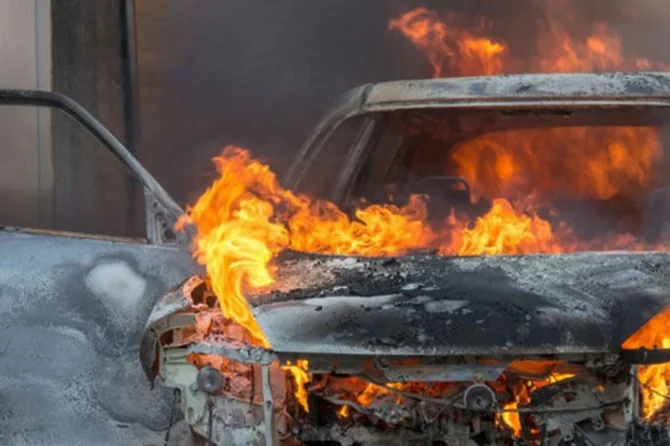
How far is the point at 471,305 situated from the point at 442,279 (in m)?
0.24

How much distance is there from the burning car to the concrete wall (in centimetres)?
362

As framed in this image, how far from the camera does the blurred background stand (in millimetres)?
7707

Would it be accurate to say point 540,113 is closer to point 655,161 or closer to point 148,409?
point 655,161

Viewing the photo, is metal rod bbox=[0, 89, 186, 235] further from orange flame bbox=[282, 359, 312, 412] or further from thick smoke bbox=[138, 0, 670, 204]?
thick smoke bbox=[138, 0, 670, 204]

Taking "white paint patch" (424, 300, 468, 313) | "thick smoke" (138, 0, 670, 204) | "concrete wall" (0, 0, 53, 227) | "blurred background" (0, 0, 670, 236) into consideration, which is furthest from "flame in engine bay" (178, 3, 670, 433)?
"thick smoke" (138, 0, 670, 204)

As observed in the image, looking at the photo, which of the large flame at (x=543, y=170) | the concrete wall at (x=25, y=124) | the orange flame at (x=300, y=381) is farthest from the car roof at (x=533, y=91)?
the concrete wall at (x=25, y=124)

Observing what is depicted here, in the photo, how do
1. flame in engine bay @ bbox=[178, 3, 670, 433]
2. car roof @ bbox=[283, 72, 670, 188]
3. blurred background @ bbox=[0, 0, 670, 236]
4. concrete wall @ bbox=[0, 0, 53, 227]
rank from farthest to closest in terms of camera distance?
blurred background @ bbox=[0, 0, 670, 236]
concrete wall @ bbox=[0, 0, 53, 227]
car roof @ bbox=[283, 72, 670, 188]
flame in engine bay @ bbox=[178, 3, 670, 433]

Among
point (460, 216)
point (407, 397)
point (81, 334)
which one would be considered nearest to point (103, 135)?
point (81, 334)

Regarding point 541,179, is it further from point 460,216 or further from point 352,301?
point 352,301

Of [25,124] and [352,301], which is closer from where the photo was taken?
[352,301]

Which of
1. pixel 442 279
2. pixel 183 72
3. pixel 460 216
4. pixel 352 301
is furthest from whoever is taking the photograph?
pixel 183 72

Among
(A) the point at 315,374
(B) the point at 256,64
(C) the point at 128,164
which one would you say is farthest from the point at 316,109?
(A) the point at 315,374

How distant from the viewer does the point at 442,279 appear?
316 centimetres

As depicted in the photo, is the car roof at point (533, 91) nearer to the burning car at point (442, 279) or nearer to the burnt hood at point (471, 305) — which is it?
the burning car at point (442, 279)
